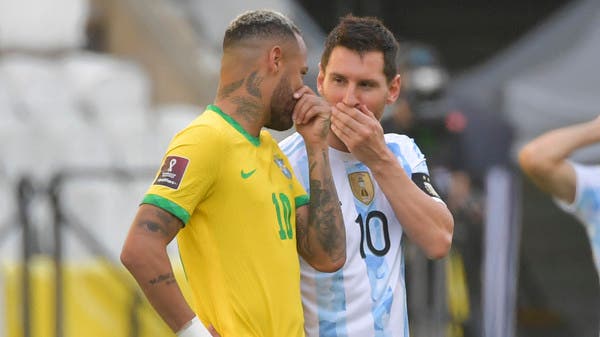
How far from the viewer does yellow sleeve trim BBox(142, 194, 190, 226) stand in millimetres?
3932

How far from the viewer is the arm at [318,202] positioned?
4227 mm

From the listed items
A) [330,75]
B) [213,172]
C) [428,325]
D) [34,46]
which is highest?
[34,46]

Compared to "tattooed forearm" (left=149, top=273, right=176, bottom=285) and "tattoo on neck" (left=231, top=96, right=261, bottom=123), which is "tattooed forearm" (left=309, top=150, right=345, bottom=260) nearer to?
"tattoo on neck" (left=231, top=96, right=261, bottom=123)

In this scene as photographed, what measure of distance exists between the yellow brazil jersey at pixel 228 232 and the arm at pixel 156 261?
1.8 inches

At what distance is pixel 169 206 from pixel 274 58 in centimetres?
61

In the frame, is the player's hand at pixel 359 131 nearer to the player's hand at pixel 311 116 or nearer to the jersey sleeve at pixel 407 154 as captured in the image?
the player's hand at pixel 311 116

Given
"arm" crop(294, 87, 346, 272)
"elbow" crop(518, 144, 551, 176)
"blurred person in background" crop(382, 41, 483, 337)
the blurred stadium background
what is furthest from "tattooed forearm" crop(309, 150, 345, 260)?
"blurred person in background" crop(382, 41, 483, 337)

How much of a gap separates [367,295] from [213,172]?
2.42 feet

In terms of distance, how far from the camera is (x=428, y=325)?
9.47 meters

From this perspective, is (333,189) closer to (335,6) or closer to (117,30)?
(117,30)

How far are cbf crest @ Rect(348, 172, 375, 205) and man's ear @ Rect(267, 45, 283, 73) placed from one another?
54 centimetres

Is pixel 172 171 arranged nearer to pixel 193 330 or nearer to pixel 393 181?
pixel 193 330

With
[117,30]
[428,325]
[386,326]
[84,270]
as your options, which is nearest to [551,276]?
[428,325]

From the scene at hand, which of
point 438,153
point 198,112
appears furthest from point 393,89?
point 198,112
